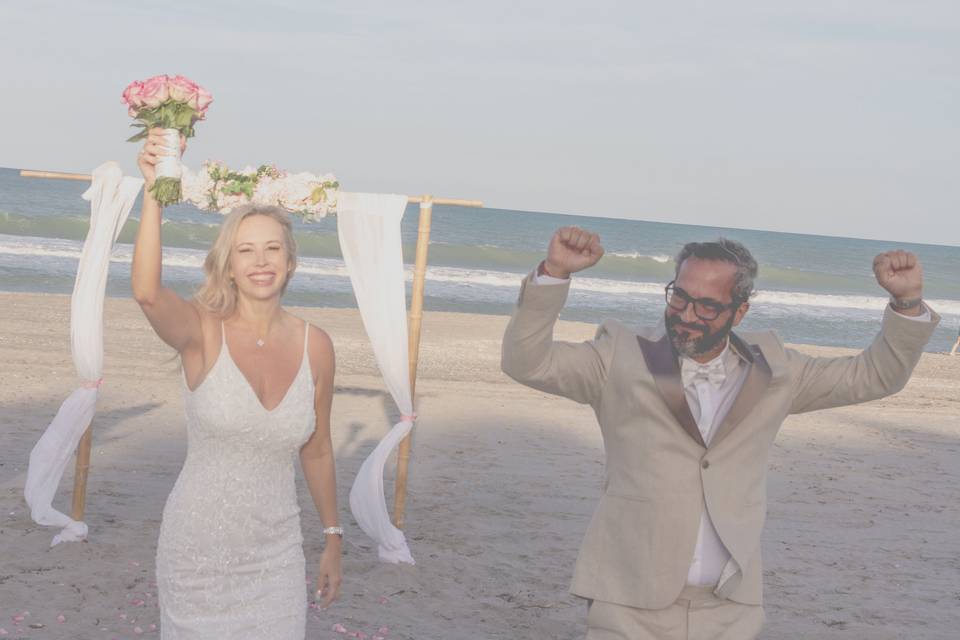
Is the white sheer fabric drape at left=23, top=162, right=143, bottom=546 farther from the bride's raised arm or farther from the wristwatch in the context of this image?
the wristwatch

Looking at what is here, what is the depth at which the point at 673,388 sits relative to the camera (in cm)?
328

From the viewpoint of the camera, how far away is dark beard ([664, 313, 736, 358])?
11.1 feet

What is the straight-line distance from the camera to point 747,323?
3091cm

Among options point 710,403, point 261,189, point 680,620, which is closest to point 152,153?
point 710,403

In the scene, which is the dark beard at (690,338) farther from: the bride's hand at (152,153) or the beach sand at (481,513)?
the beach sand at (481,513)

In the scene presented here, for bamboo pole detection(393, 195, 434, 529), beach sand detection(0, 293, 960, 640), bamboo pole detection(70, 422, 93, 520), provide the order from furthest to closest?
bamboo pole detection(393, 195, 434, 529)
bamboo pole detection(70, 422, 93, 520)
beach sand detection(0, 293, 960, 640)

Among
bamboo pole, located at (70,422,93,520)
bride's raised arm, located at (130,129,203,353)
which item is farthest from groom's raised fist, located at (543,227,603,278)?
bamboo pole, located at (70,422,93,520)

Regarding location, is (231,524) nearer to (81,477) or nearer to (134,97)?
(134,97)

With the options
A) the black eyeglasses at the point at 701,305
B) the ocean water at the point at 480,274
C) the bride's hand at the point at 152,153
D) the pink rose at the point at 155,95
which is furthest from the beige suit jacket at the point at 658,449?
the ocean water at the point at 480,274

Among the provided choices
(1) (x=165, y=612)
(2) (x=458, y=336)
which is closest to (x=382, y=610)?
(1) (x=165, y=612)

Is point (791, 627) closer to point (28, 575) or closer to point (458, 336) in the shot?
point (28, 575)

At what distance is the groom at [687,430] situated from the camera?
3295mm

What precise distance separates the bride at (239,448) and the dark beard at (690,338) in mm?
1253

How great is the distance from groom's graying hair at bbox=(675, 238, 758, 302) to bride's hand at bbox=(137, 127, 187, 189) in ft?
4.97
